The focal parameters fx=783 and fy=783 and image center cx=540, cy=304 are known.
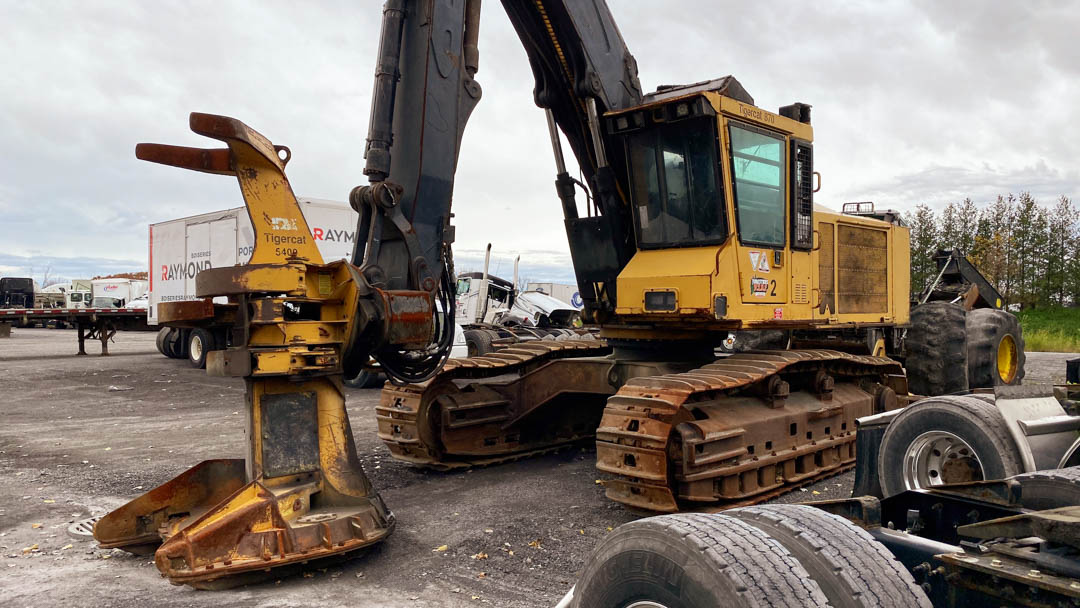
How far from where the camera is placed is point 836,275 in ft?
25.1

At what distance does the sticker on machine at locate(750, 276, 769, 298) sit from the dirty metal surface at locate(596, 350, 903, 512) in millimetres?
535

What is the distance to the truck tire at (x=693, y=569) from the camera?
1.95 meters

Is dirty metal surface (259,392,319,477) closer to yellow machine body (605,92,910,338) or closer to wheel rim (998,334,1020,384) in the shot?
yellow machine body (605,92,910,338)

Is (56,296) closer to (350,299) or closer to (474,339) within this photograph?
(474,339)

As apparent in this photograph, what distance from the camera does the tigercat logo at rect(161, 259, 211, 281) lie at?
1852 cm

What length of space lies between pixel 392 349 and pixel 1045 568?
13.2ft

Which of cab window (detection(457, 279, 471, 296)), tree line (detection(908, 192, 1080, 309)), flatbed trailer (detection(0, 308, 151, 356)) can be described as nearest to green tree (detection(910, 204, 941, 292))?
tree line (detection(908, 192, 1080, 309))

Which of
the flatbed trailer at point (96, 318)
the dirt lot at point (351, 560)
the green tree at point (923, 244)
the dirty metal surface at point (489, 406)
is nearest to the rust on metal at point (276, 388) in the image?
the dirt lot at point (351, 560)

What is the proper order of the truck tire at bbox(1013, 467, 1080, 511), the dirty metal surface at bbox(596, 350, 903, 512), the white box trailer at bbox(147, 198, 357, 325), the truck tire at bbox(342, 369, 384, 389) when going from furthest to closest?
the white box trailer at bbox(147, 198, 357, 325)
the truck tire at bbox(342, 369, 384, 389)
the dirty metal surface at bbox(596, 350, 903, 512)
the truck tire at bbox(1013, 467, 1080, 511)

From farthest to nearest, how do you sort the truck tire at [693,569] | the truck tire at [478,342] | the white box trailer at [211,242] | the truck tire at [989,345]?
the white box trailer at [211,242] → the truck tire at [478,342] → the truck tire at [989,345] → the truck tire at [693,569]

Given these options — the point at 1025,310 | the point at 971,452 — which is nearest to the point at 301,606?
the point at 971,452

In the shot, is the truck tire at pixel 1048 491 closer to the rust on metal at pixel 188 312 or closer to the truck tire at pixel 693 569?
the truck tire at pixel 693 569

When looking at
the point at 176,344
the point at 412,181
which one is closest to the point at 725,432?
the point at 412,181

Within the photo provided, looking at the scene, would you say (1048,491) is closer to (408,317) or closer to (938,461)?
(938,461)
